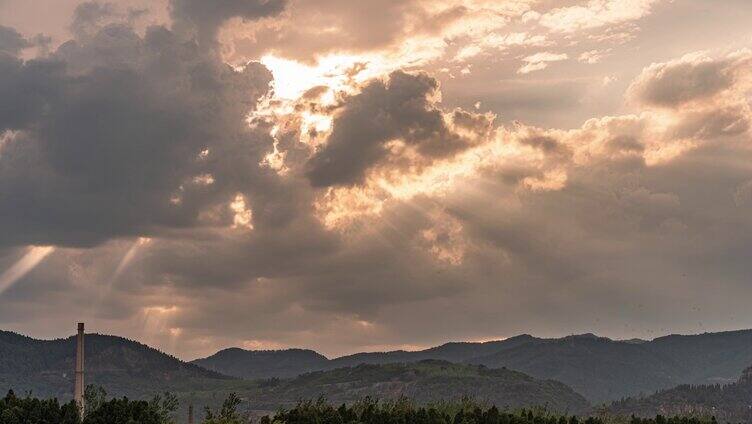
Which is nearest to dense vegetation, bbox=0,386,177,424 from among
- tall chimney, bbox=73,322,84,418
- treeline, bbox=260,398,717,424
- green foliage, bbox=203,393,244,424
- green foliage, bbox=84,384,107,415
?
green foliage, bbox=203,393,244,424

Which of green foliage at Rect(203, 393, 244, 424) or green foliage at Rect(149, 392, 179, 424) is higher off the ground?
green foliage at Rect(149, 392, 179, 424)

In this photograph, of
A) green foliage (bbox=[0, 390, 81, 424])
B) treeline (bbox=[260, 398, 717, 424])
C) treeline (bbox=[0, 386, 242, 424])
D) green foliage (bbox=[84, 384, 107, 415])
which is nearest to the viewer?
treeline (bbox=[0, 386, 242, 424])

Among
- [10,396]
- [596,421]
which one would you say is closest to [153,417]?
[10,396]

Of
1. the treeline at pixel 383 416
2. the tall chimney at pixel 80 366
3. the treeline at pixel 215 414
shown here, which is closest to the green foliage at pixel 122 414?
the treeline at pixel 215 414

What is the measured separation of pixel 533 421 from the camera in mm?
102000

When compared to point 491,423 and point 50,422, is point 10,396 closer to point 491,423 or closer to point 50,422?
point 50,422

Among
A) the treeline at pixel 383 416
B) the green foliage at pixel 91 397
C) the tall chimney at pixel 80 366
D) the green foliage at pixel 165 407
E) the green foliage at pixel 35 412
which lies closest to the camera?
the green foliage at pixel 35 412

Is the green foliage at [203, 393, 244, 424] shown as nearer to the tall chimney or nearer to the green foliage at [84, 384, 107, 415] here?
the green foliage at [84, 384, 107, 415]

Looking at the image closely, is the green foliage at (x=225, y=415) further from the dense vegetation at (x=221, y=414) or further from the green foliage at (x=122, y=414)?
the green foliage at (x=122, y=414)

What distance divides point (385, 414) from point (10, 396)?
1393 inches

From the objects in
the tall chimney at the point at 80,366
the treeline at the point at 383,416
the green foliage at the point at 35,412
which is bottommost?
the treeline at the point at 383,416

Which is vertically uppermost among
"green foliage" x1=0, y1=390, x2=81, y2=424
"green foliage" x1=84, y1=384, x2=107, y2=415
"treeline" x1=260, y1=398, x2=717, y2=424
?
"green foliage" x1=84, y1=384, x2=107, y2=415

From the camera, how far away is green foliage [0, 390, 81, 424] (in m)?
72.8

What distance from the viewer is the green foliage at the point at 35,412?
72.8 m
